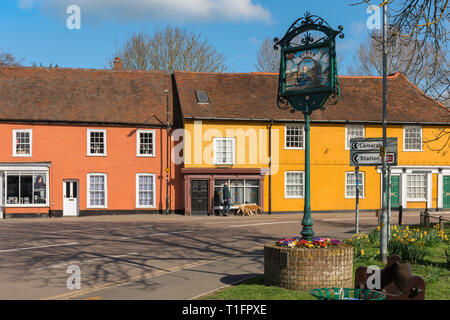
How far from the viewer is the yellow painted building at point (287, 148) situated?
105ft

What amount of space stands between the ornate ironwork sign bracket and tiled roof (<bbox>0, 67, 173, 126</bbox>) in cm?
2134

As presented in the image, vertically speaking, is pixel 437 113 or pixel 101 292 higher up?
pixel 437 113

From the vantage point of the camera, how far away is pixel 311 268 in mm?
10211

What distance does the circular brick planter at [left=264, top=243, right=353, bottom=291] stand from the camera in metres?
10.2

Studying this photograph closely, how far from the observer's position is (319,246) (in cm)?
1058

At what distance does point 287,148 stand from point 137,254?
19.0m

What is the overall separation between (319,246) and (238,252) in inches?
243

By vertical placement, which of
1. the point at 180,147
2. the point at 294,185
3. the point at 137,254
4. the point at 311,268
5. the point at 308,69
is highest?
the point at 308,69

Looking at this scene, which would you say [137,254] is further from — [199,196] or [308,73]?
[199,196]

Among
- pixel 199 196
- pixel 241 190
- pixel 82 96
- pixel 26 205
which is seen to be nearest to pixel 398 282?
pixel 199 196

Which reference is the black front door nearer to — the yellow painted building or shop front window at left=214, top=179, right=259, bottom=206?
the yellow painted building

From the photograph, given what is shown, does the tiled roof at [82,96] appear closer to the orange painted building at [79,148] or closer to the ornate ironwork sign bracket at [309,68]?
the orange painted building at [79,148]
